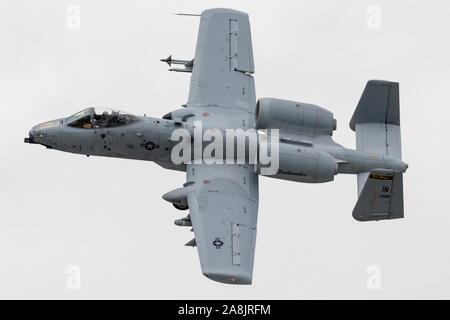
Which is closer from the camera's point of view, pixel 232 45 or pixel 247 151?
pixel 247 151

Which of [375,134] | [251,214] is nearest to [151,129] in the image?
[251,214]

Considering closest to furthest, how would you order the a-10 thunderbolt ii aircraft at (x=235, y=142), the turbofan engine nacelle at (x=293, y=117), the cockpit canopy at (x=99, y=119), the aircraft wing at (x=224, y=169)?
the aircraft wing at (x=224, y=169) < the a-10 thunderbolt ii aircraft at (x=235, y=142) < the cockpit canopy at (x=99, y=119) < the turbofan engine nacelle at (x=293, y=117)

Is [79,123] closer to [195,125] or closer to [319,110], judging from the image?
[195,125]

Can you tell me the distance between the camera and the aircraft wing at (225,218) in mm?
31859

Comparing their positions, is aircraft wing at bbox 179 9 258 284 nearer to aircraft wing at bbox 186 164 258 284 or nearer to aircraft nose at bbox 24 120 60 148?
aircraft wing at bbox 186 164 258 284

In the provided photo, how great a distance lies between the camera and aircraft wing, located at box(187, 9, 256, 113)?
117 ft

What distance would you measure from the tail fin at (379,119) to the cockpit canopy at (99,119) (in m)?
6.90

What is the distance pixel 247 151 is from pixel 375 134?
13.5ft

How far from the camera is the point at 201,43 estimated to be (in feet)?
121

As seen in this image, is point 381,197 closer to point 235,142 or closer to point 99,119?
point 235,142

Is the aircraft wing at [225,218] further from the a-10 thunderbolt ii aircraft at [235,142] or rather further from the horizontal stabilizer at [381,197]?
the horizontal stabilizer at [381,197]

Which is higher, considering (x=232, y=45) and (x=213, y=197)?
(x=232, y=45)

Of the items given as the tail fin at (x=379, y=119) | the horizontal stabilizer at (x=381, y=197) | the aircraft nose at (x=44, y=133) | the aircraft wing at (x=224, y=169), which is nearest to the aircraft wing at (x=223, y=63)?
the aircraft wing at (x=224, y=169)

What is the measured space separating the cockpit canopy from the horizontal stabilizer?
6956mm
